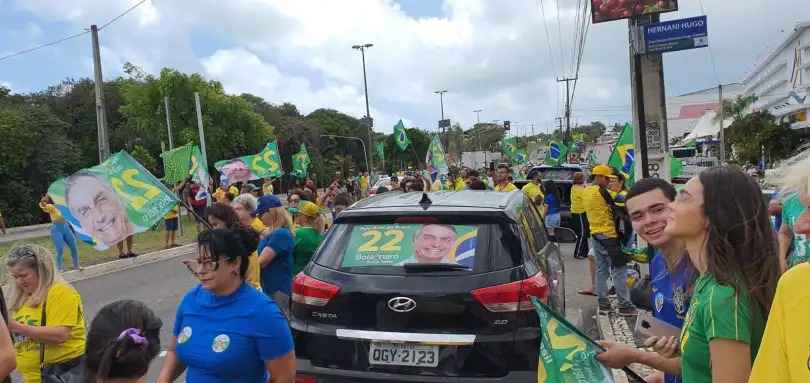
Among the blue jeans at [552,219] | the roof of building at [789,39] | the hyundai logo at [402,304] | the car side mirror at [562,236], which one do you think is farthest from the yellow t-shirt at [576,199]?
the roof of building at [789,39]

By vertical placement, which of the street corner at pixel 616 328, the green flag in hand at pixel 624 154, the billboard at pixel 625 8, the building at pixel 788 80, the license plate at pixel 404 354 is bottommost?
the street corner at pixel 616 328

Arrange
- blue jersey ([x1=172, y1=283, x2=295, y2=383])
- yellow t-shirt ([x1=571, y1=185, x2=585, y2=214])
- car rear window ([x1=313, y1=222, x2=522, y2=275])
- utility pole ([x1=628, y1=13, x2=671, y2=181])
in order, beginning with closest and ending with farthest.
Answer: blue jersey ([x1=172, y1=283, x2=295, y2=383]), car rear window ([x1=313, y1=222, x2=522, y2=275]), utility pole ([x1=628, y1=13, x2=671, y2=181]), yellow t-shirt ([x1=571, y1=185, x2=585, y2=214])

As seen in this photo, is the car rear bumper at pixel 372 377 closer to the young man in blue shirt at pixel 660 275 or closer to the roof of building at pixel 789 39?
the young man in blue shirt at pixel 660 275

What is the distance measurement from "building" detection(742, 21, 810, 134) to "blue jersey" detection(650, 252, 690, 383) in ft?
164

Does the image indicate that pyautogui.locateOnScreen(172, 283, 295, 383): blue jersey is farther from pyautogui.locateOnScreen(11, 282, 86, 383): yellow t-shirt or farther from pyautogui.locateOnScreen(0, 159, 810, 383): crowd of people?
pyautogui.locateOnScreen(11, 282, 86, 383): yellow t-shirt

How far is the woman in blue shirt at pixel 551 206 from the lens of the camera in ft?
36.8

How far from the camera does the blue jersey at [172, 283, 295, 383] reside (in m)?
2.54

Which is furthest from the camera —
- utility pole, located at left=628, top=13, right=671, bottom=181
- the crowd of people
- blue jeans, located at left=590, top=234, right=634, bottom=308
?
utility pole, located at left=628, top=13, right=671, bottom=181

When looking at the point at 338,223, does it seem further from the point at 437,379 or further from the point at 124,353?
the point at 124,353

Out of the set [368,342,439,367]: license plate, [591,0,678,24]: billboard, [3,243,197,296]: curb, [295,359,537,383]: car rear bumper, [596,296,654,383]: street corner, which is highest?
[591,0,678,24]: billboard

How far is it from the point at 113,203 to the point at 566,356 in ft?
17.0

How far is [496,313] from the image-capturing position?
130 inches

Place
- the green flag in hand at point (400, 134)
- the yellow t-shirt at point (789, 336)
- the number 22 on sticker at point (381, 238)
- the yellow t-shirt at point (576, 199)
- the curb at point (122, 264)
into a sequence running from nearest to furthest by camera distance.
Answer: the yellow t-shirt at point (789, 336)
the number 22 on sticker at point (381, 238)
the yellow t-shirt at point (576, 199)
the curb at point (122, 264)
the green flag in hand at point (400, 134)

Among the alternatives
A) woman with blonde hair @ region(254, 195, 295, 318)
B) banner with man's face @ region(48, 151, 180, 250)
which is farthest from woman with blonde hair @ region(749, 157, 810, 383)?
banner with man's face @ region(48, 151, 180, 250)
